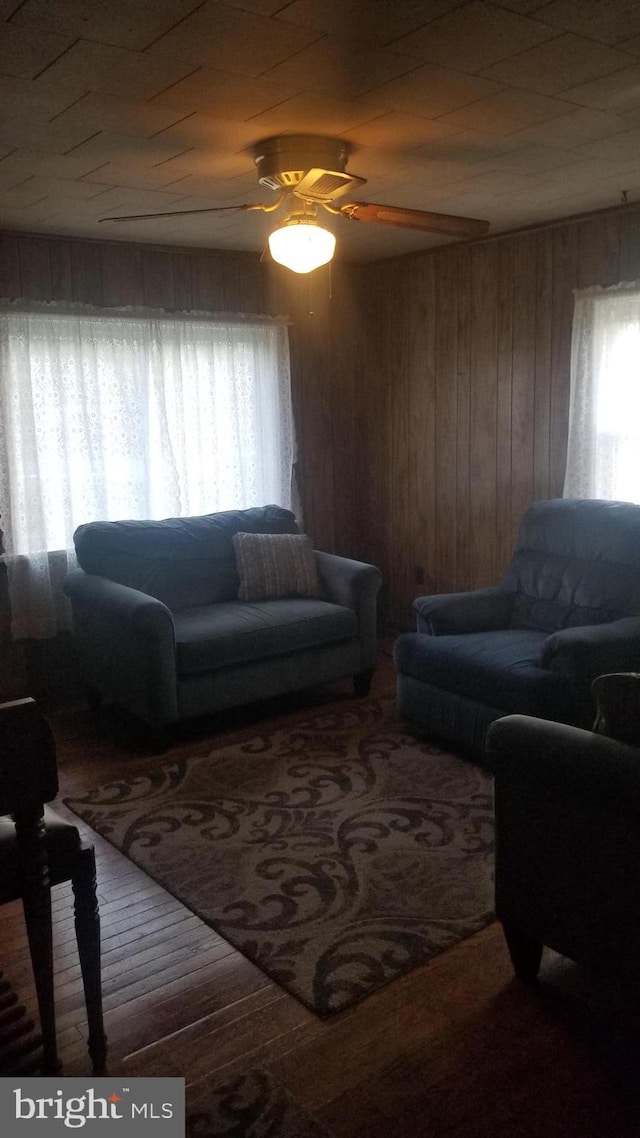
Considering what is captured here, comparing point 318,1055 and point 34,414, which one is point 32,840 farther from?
point 34,414

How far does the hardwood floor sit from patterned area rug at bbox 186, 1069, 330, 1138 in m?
0.03

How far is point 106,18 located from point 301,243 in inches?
43.3

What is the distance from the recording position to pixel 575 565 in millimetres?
4016

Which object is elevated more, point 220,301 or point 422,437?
point 220,301

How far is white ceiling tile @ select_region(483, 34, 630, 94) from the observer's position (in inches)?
88.8

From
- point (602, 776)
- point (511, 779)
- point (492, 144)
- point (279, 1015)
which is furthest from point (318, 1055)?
point (492, 144)

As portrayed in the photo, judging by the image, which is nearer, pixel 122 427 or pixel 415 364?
pixel 122 427

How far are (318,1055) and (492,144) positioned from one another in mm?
2861

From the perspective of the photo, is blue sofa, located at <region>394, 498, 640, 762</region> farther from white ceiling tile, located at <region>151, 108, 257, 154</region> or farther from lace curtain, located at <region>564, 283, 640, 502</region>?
white ceiling tile, located at <region>151, 108, 257, 154</region>

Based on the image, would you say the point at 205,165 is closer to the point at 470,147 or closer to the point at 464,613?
the point at 470,147

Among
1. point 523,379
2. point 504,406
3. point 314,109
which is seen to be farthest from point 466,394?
point 314,109

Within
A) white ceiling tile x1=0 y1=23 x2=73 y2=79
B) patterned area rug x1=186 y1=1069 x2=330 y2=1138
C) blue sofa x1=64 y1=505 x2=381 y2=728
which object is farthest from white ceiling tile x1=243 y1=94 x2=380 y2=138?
patterned area rug x1=186 y1=1069 x2=330 y2=1138

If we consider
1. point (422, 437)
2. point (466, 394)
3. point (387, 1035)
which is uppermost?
point (466, 394)

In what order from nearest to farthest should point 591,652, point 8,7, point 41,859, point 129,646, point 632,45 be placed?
1. point 41,859
2. point 8,7
3. point 632,45
4. point 591,652
5. point 129,646
